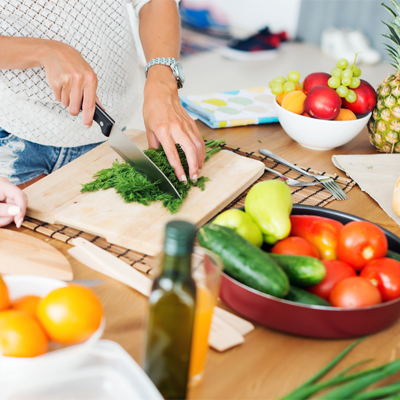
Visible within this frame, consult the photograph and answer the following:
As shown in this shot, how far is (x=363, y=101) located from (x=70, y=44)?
936 millimetres

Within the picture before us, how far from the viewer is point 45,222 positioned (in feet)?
3.46

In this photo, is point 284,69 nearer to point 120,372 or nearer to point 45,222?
point 45,222

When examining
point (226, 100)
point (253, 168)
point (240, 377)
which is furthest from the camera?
point (226, 100)

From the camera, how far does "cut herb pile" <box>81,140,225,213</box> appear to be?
1.08 metres

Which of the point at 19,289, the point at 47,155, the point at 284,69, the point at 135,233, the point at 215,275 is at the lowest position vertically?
the point at 284,69

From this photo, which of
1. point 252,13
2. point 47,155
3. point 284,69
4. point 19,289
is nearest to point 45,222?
point 19,289

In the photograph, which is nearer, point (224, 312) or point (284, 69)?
point (224, 312)

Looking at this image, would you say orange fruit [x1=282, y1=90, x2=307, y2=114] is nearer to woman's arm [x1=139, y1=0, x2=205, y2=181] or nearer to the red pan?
woman's arm [x1=139, y1=0, x2=205, y2=181]

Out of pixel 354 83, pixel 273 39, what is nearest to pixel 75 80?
pixel 354 83

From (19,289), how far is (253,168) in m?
0.78

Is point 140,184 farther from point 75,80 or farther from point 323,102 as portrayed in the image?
point 323,102

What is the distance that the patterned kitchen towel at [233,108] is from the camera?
5.18 feet

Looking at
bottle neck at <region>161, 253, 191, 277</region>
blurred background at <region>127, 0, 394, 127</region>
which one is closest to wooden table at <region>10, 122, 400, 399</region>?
bottle neck at <region>161, 253, 191, 277</region>

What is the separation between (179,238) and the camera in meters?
0.45
